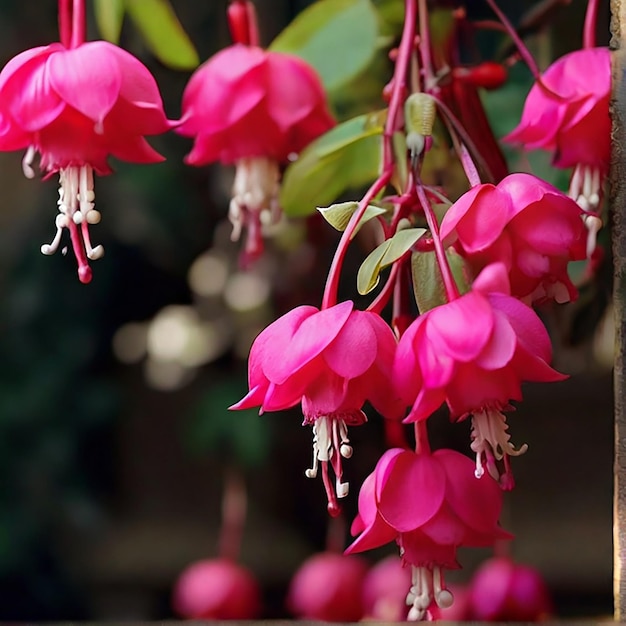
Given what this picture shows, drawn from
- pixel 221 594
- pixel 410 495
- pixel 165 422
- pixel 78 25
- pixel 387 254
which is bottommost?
pixel 221 594

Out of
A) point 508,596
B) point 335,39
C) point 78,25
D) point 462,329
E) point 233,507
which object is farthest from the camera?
point 233,507

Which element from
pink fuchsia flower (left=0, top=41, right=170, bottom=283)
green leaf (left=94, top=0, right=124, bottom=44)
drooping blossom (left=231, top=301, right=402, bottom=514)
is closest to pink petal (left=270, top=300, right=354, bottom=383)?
drooping blossom (left=231, top=301, right=402, bottom=514)

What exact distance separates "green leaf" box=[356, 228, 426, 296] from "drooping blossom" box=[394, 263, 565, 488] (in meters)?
0.03

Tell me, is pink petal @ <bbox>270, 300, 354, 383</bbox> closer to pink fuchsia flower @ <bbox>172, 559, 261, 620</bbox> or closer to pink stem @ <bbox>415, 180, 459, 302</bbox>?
pink stem @ <bbox>415, 180, 459, 302</bbox>

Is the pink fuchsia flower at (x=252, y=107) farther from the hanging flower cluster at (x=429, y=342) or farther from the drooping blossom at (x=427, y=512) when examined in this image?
the drooping blossom at (x=427, y=512)

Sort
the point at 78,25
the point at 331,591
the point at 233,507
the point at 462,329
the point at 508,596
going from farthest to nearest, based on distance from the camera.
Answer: the point at 233,507, the point at 331,591, the point at 508,596, the point at 78,25, the point at 462,329

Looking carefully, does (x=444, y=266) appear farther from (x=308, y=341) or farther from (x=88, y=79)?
(x=88, y=79)

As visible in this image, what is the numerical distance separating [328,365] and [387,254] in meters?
0.05

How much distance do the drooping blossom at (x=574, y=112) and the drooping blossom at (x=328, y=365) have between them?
6.6 inches

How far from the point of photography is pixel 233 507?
1333 mm

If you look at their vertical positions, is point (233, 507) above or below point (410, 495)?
below

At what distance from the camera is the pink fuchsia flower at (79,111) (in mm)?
475

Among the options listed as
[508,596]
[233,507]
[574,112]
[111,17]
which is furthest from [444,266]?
[233,507]

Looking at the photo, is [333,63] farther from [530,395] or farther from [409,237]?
[530,395]
